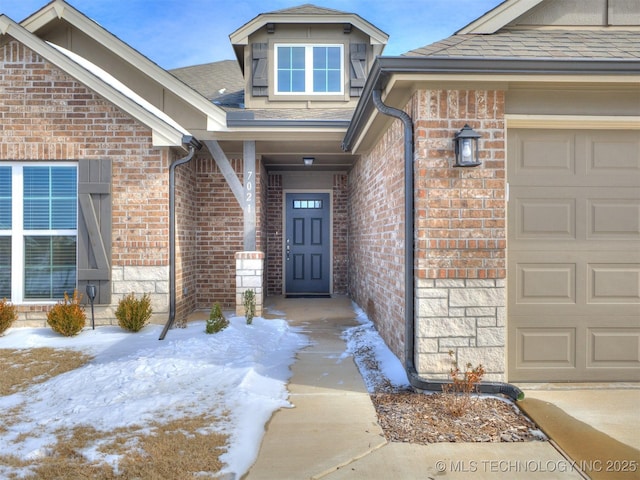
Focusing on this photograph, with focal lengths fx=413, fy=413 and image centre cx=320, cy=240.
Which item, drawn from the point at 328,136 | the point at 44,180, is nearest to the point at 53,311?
the point at 44,180

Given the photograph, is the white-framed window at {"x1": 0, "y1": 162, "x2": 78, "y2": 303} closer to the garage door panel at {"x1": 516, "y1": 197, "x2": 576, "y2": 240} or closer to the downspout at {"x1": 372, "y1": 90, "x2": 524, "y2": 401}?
the downspout at {"x1": 372, "y1": 90, "x2": 524, "y2": 401}

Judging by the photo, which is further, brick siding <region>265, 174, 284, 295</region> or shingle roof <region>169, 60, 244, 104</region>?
shingle roof <region>169, 60, 244, 104</region>

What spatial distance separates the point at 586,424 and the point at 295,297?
21.0ft

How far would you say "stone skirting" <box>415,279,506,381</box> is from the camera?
3.49m

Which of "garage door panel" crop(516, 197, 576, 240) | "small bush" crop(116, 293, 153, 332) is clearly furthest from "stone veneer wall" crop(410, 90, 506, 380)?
"small bush" crop(116, 293, 153, 332)

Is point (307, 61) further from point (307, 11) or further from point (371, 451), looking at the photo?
point (371, 451)

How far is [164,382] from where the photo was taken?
3.76m

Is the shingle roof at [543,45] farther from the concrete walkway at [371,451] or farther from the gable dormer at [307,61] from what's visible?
the gable dormer at [307,61]

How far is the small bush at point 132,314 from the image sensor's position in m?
5.41

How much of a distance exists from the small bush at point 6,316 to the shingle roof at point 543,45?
225 inches

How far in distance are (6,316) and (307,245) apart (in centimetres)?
538

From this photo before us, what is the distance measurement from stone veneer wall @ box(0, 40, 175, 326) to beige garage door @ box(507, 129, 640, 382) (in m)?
4.51

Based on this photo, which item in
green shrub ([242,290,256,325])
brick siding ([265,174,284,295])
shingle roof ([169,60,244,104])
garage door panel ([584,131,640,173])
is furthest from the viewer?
shingle roof ([169,60,244,104])

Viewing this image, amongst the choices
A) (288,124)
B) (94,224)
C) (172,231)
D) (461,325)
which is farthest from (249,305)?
(461,325)
